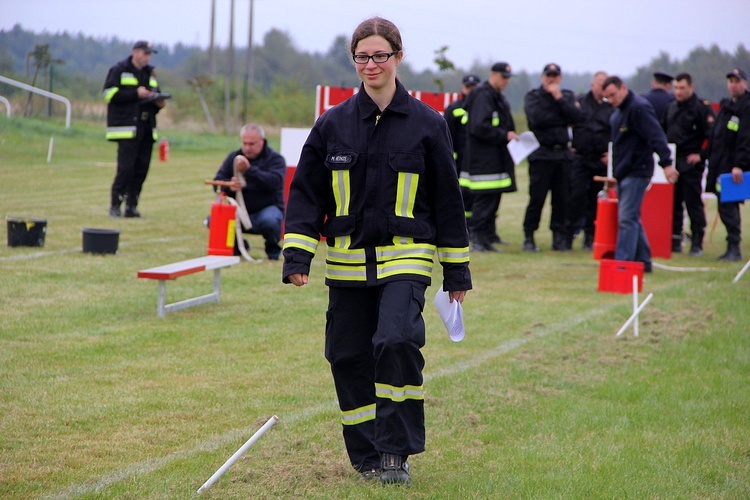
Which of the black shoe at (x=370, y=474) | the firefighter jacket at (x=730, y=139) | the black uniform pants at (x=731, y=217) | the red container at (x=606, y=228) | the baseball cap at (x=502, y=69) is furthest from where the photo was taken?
the black uniform pants at (x=731, y=217)

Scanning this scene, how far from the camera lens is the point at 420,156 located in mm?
4375

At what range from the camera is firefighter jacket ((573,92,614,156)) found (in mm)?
13969

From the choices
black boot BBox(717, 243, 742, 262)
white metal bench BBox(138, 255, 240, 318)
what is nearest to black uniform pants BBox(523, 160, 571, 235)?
black boot BBox(717, 243, 742, 262)

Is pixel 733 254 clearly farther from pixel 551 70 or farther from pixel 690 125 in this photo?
pixel 551 70

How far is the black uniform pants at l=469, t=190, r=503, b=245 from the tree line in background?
318 inches

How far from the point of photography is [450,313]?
4.61 metres

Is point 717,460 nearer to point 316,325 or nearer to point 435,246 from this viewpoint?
point 435,246

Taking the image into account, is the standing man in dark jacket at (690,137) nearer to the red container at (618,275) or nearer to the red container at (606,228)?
the red container at (606,228)

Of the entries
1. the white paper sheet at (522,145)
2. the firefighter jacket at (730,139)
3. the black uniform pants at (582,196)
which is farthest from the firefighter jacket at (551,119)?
the firefighter jacket at (730,139)

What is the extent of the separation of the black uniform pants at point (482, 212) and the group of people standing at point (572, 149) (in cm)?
1

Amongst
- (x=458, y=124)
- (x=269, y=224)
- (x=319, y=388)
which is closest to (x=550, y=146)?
(x=458, y=124)

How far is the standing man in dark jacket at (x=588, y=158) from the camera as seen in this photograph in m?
14.0

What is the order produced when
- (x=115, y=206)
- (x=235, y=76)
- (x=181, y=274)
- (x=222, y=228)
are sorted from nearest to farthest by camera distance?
(x=181, y=274) < (x=222, y=228) < (x=115, y=206) < (x=235, y=76)

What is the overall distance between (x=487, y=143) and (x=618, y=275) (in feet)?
10.8
